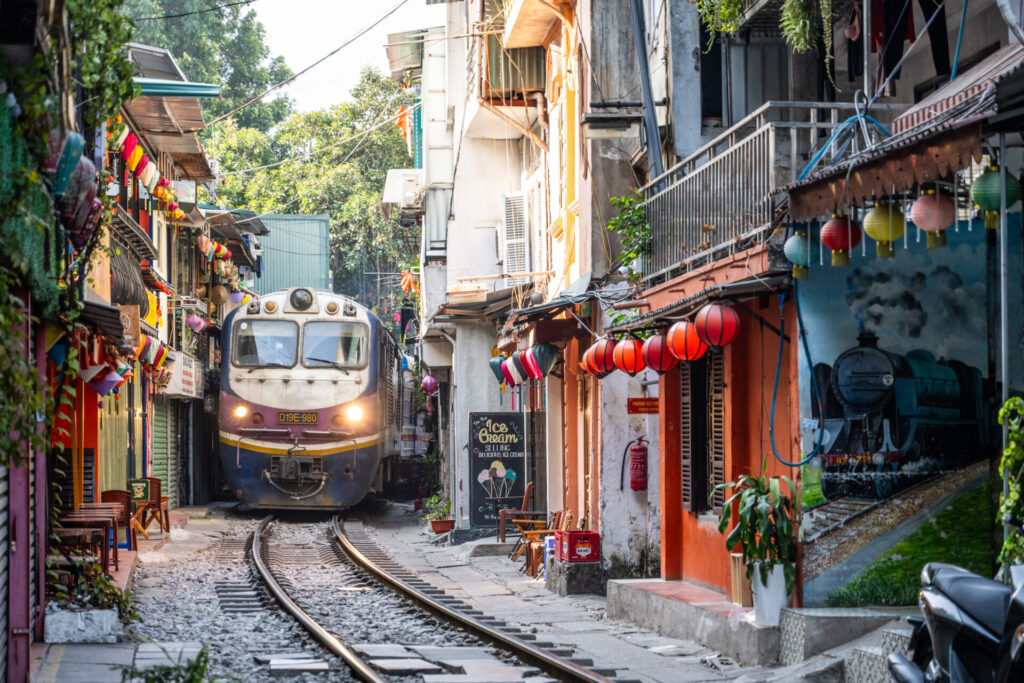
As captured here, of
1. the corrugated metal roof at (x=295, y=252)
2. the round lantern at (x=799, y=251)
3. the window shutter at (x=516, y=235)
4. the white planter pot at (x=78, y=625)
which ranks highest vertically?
the corrugated metal roof at (x=295, y=252)

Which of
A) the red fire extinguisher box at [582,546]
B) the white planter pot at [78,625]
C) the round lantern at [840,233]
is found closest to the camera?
the round lantern at [840,233]

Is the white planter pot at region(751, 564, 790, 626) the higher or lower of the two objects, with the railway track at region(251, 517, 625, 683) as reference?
higher

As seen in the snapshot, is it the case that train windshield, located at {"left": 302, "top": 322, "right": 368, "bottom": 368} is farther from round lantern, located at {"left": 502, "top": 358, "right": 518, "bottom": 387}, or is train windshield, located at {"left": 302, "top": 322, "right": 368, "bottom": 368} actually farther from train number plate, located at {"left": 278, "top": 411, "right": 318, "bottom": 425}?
round lantern, located at {"left": 502, "top": 358, "right": 518, "bottom": 387}

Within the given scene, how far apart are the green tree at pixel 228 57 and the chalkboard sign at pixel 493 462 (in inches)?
1374

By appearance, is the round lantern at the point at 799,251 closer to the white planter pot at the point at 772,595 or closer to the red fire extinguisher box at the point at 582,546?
the white planter pot at the point at 772,595

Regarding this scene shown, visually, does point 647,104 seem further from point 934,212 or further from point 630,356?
point 934,212

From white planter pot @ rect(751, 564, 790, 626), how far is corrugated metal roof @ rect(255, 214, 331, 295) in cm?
3295

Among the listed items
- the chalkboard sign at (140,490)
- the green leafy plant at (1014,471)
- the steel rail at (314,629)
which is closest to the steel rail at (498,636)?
the steel rail at (314,629)

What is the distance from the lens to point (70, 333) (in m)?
10.8

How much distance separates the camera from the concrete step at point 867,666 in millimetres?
8086

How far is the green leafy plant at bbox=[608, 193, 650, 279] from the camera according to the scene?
46.5ft

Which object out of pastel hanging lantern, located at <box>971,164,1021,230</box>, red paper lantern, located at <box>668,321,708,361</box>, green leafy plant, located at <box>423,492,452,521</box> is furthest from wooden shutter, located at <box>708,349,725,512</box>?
green leafy plant, located at <box>423,492,452,521</box>

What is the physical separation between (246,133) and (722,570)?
4263 centimetres

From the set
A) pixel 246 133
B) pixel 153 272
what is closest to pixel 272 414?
pixel 153 272
